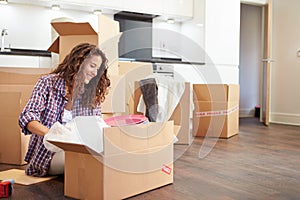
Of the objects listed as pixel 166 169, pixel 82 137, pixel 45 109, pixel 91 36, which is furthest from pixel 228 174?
pixel 91 36

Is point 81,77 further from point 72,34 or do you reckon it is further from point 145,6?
point 145,6

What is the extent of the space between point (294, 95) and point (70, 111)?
145 inches

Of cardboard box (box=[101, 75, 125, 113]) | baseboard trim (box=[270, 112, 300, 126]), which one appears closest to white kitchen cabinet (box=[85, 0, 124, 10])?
cardboard box (box=[101, 75, 125, 113])

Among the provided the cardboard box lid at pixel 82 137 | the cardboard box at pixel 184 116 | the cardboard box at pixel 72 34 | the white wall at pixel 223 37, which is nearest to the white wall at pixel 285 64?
the white wall at pixel 223 37

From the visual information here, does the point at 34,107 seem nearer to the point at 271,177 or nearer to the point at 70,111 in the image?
the point at 70,111

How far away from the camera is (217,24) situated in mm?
4367

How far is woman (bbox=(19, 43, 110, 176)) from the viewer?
5.14 feet

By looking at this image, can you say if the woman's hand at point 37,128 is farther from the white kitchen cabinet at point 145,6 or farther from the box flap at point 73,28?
the white kitchen cabinet at point 145,6

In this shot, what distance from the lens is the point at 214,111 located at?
3.27m

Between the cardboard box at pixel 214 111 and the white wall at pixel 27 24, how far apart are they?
1372 millimetres

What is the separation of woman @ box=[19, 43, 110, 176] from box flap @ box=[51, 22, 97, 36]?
1.58ft

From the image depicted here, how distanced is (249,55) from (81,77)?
460 cm

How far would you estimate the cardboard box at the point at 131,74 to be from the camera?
8.61ft

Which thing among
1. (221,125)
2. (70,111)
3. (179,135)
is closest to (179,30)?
(221,125)
